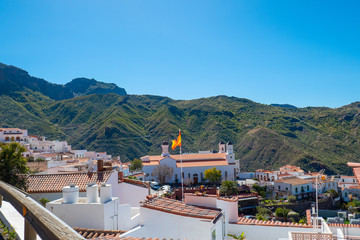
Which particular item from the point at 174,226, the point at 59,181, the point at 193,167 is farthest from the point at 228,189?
the point at 174,226

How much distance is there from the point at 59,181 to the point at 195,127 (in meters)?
87.1

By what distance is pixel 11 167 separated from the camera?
34.8 feet

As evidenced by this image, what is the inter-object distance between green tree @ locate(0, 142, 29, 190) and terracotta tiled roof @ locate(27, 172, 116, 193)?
0.56 meters

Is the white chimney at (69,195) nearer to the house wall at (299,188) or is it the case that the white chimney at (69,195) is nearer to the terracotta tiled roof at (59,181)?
the terracotta tiled roof at (59,181)

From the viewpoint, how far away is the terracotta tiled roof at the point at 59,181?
36.2 feet

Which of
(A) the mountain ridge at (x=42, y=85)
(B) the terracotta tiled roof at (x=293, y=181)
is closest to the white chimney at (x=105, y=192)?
(B) the terracotta tiled roof at (x=293, y=181)

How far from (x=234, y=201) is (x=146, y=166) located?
38775 millimetres

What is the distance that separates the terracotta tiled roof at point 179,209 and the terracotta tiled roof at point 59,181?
4.02m

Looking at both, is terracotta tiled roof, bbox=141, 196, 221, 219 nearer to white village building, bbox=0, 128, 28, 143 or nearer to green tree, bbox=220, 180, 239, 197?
green tree, bbox=220, 180, 239, 197

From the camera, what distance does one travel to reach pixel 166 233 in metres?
6.89

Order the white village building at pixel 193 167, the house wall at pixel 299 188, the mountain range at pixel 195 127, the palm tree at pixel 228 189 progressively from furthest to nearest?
the mountain range at pixel 195 127, the white village building at pixel 193 167, the house wall at pixel 299 188, the palm tree at pixel 228 189

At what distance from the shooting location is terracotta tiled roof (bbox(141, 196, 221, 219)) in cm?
681

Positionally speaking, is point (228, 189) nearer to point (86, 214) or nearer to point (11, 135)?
point (86, 214)

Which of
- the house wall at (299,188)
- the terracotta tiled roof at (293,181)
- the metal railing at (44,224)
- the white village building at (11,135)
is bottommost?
the house wall at (299,188)
